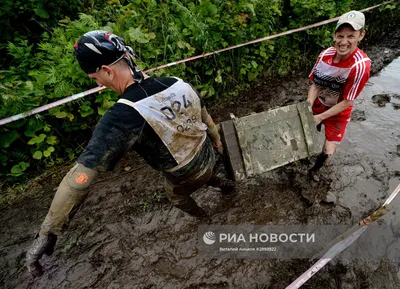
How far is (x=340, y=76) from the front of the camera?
268 centimetres

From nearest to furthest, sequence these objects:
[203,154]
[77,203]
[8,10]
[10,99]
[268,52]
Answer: [77,203], [203,154], [10,99], [8,10], [268,52]

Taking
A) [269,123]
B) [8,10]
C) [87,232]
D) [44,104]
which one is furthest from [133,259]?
[8,10]

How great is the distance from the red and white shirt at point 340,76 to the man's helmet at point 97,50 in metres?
2.26

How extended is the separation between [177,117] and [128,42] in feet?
8.59

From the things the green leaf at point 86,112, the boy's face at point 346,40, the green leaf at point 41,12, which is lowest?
the green leaf at point 86,112

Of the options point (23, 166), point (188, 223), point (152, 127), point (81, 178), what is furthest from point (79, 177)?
point (23, 166)

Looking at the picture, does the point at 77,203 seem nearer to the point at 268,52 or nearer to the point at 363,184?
the point at 363,184

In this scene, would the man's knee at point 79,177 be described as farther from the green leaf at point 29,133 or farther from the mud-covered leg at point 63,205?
the green leaf at point 29,133

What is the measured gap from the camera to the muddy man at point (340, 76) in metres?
2.49

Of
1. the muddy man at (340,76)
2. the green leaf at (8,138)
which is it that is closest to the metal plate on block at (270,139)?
the muddy man at (340,76)

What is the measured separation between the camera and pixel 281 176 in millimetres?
3592

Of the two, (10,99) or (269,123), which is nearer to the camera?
(269,123)

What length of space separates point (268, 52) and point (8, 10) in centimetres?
478

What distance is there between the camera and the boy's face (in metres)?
2.48
